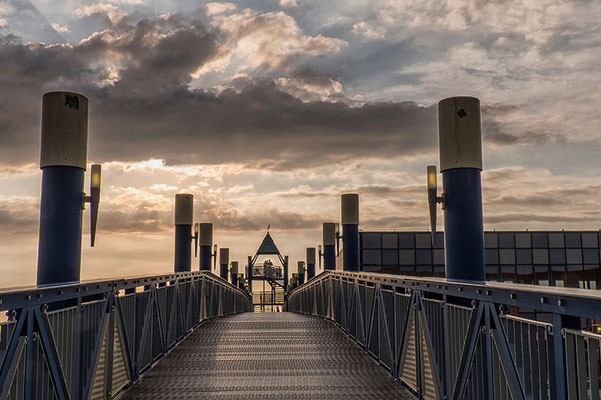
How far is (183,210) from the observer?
18.8 meters

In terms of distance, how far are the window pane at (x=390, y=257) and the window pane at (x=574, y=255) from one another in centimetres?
1257

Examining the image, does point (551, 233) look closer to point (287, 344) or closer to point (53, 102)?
point (287, 344)

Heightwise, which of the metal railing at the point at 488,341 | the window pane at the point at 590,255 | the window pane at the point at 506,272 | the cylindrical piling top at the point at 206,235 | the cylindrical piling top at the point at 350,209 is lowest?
the window pane at the point at 506,272

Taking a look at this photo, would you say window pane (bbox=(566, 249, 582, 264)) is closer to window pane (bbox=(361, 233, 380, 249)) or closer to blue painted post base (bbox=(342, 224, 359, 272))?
window pane (bbox=(361, 233, 380, 249))

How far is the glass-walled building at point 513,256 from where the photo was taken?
40.1 metres

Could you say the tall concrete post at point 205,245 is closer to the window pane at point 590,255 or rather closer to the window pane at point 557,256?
the window pane at point 557,256

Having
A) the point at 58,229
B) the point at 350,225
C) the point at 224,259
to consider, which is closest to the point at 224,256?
the point at 224,259

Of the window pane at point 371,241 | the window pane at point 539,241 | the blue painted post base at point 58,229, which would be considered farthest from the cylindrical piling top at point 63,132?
the window pane at point 539,241

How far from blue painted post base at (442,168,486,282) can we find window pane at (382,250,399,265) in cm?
3260

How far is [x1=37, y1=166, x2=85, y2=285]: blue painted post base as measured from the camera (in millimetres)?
7801

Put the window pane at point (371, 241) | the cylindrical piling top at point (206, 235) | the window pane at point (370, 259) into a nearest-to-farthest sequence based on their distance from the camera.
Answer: the cylindrical piling top at point (206, 235) → the window pane at point (370, 259) → the window pane at point (371, 241)

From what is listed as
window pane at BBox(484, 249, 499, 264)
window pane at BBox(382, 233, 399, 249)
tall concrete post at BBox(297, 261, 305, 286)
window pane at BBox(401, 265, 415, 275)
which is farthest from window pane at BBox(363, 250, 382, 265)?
window pane at BBox(484, 249, 499, 264)

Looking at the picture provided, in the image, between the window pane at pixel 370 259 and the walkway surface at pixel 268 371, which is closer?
the walkway surface at pixel 268 371

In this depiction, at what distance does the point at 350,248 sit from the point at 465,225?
964 cm
